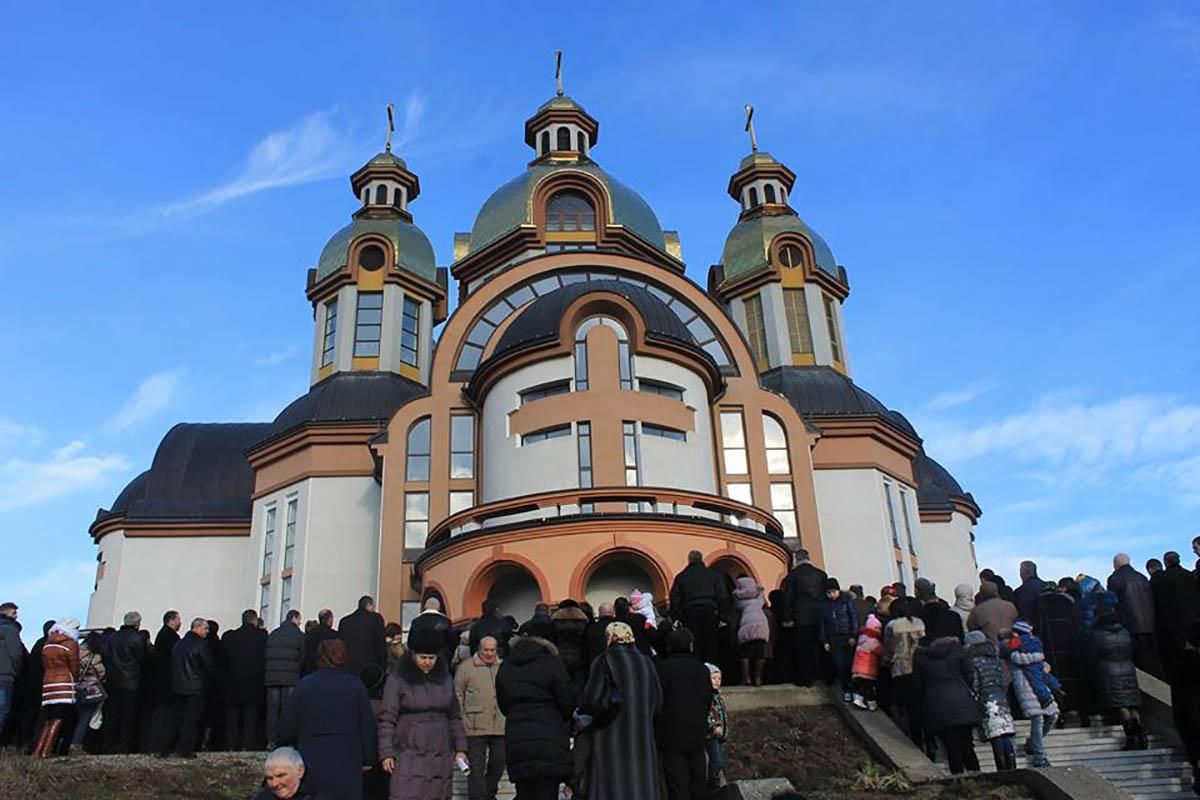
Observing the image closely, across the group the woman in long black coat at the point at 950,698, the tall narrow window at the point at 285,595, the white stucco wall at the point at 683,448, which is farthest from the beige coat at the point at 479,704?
the tall narrow window at the point at 285,595

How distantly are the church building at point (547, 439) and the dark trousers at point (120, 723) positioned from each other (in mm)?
9796

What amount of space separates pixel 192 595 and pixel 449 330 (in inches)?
478

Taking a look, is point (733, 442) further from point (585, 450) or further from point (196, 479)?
point (196, 479)

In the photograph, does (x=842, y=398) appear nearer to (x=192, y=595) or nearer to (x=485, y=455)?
(x=485, y=455)

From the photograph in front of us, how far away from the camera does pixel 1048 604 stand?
12.1 metres

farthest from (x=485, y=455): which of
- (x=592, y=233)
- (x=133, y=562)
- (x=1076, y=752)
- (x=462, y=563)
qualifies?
(x=1076, y=752)

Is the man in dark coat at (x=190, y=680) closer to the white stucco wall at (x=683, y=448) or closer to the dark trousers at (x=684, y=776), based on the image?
the dark trousers at (x=684, y=776)

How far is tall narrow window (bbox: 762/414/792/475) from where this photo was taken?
27375mm

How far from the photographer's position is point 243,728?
12039mm

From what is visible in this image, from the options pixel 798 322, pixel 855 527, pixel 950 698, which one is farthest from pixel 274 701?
pixel 798 322

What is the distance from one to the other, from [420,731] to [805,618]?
6784 millimetres

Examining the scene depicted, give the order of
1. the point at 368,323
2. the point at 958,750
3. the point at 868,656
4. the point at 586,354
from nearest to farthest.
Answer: the point at 958,750 → the point at 868,656 → the point at 586,354 → the point at 368,323

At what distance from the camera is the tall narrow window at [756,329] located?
33.5m

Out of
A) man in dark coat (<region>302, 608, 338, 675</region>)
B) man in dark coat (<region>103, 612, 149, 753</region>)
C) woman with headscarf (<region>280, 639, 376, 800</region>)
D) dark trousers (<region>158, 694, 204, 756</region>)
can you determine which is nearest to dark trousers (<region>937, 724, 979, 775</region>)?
woman with headscarf (<region>280, 639, 376, 800</region>)
